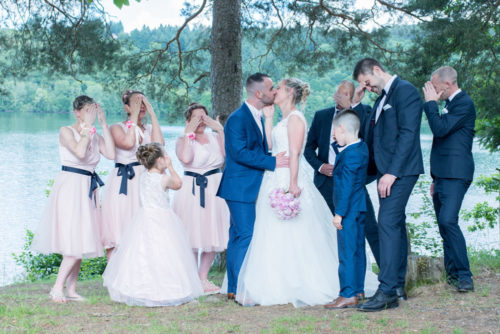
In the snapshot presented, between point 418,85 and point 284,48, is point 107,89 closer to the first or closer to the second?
point 284,48

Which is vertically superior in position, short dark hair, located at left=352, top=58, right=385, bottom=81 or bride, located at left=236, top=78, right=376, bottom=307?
short dark hair, located at left=352, top=58, right=385, bottom=81

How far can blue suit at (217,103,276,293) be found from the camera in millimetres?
→ 5082

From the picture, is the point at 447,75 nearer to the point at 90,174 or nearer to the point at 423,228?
the point at 90,174

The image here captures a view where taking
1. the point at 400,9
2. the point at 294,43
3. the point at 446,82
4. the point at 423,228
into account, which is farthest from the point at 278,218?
the point at 423,228

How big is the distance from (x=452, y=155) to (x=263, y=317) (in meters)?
1.98

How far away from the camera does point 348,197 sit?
4605mm

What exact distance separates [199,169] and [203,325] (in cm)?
193

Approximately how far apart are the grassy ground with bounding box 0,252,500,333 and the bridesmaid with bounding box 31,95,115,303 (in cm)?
43

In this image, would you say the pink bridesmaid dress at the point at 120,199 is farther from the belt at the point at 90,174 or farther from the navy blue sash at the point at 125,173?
the belt at the point at 90,174

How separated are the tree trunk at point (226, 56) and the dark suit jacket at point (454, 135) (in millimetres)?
3466

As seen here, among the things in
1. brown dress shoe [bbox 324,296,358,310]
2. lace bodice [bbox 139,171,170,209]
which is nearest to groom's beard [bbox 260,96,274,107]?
lace bodice [bbox 139,171,170,209]

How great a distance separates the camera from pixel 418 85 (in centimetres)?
865

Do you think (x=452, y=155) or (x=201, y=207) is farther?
(x=201, y=207)

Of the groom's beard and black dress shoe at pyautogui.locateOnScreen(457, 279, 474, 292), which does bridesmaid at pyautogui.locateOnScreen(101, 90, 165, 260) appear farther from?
black dress shoe at pyautogui.locateOnScreen(457, 279, 474, 292)
